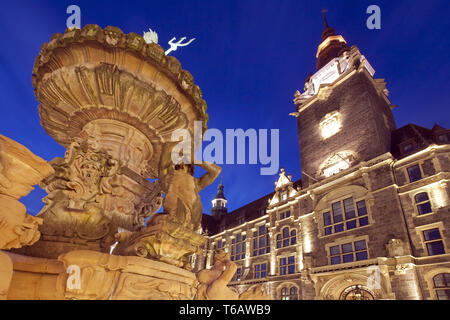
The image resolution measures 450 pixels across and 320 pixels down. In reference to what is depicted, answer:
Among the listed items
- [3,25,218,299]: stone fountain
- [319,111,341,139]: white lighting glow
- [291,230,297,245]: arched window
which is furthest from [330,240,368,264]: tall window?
[3,25,218,299]: stone fountain

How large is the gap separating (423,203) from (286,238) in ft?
38.9

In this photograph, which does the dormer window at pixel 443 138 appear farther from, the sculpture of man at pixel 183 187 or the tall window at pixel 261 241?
the sculpture of man at pixel 183 187

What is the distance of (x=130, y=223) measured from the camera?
4.24m

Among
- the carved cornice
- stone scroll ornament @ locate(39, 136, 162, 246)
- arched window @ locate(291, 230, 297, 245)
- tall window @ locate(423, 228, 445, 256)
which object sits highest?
arched window @ locate(291, 230, 297, 245)

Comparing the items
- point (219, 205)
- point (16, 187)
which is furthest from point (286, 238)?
point (219, 205)

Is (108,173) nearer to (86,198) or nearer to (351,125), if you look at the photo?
(86,198)

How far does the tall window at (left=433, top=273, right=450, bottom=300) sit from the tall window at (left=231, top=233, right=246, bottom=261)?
1886 cm

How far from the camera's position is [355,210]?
61.2 ft

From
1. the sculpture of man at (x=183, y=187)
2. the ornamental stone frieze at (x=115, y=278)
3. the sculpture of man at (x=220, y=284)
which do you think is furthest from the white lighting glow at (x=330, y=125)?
the ornamental stone frieze at (x=115, y=278)

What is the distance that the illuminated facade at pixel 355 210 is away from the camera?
1489cm

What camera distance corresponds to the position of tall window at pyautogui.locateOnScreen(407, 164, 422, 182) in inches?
658

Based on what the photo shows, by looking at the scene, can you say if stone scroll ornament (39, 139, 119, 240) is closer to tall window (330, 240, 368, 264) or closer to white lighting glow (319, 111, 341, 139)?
tall window (330, 240, 368, 264)

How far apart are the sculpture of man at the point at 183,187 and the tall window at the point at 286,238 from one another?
21.7m
